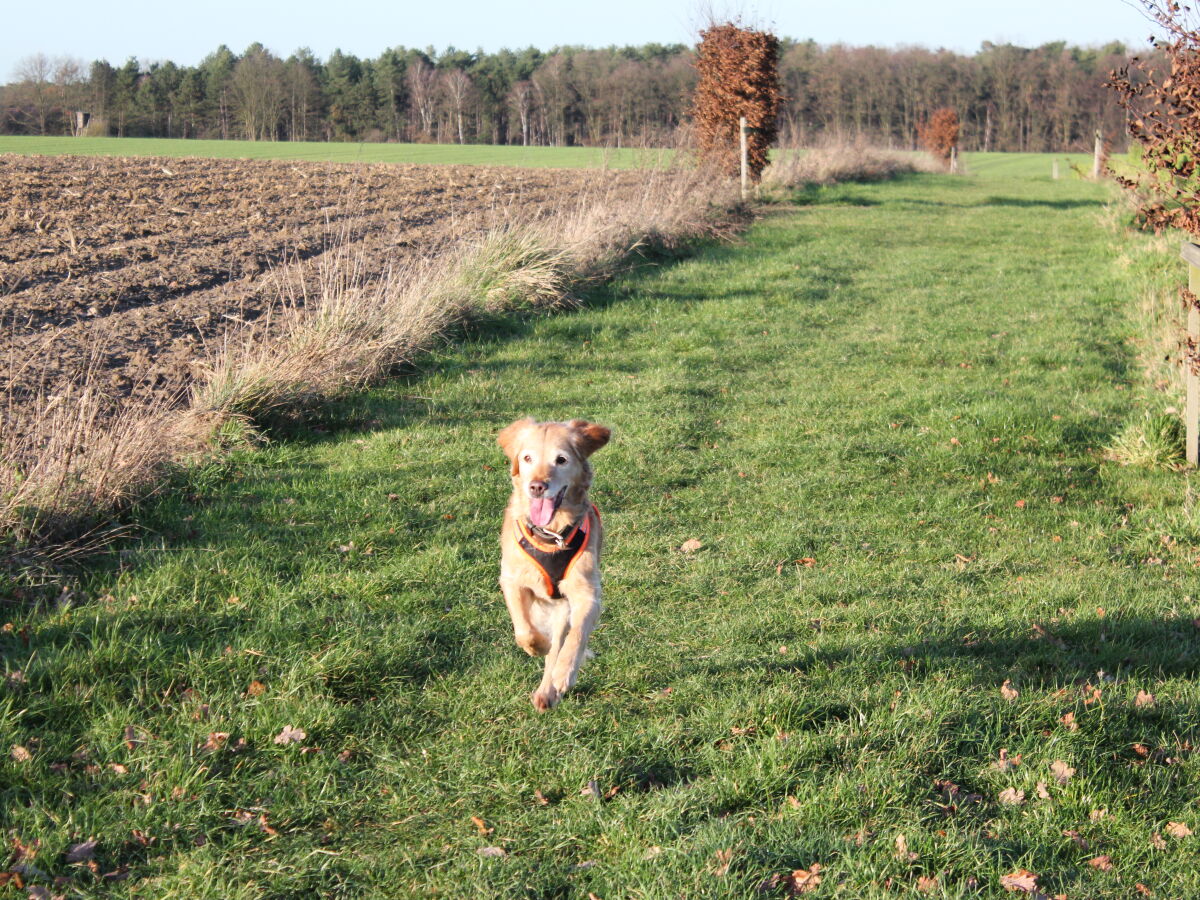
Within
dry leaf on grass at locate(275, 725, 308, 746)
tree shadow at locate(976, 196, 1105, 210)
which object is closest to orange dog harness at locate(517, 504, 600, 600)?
dry leaf on grass at locate(275, 725, 308, 746)

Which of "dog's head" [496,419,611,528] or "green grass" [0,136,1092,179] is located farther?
"green grass" [0,136,1092,179]

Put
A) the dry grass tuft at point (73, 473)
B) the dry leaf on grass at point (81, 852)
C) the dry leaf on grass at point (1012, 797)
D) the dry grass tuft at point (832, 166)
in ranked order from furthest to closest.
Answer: the dry grass tuft at point (832, 166)
the dry grass tuft at point (73, 473)
the dry leaf on grass at point (1012, 797)
the dry leaf on grass at point (81, 852)

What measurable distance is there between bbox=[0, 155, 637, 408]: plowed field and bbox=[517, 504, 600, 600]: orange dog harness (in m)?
4.57

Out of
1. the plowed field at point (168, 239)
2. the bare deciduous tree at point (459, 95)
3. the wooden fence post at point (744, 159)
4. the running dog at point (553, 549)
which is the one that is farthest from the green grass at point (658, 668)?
the bare deciduous tree at point (459, 95)

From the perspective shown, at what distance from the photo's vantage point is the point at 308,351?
31.4 ft

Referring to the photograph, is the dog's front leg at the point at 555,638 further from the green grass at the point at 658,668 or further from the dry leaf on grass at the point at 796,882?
the dry leaf on grass at the point at 796,882

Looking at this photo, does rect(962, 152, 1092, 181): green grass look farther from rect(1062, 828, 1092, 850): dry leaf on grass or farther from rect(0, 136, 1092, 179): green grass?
rect(1062, 828, 1092, 850): dry leaf on grass

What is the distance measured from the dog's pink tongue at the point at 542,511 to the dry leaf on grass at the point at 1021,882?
82.7 inches

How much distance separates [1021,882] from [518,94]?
49.4 metres

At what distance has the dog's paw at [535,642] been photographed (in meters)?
4.27

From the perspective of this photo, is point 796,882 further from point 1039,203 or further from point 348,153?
point 348,153

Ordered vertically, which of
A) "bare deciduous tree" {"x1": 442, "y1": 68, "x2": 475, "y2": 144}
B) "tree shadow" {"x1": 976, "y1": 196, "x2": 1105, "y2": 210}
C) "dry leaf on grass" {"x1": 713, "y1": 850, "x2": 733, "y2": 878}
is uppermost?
"bare deciduous tree" {"x1": 442, "y1": 68, "x2": 475, "y2": 144}

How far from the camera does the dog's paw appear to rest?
4.27 metres

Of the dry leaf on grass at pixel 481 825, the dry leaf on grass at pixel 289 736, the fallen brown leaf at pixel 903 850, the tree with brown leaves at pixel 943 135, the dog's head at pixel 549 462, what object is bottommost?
the dry leaf on grass at pixel 481 825
